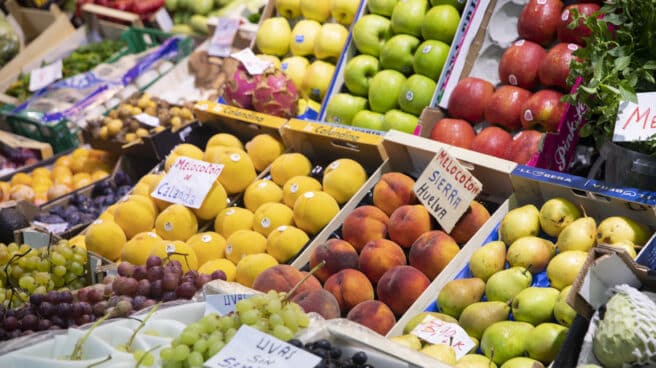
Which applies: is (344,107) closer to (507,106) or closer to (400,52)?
(400,52)

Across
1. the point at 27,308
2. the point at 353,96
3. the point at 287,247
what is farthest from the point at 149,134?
the point at 27,308

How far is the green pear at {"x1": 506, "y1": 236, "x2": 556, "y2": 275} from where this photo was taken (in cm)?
233

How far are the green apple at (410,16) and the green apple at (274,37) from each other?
0.81m

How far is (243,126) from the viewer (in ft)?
11.9

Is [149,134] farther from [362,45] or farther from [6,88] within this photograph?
[6,88]

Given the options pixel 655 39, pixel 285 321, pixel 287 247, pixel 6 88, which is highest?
pixel 655 39

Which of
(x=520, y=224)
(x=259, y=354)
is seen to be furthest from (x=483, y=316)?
(x=259, y=354)

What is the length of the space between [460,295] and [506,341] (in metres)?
0.29

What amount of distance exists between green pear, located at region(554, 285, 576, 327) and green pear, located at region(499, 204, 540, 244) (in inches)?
14.3

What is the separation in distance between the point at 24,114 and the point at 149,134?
148cm

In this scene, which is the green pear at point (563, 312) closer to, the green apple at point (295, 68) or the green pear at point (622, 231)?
the green pear at point (622, 231)

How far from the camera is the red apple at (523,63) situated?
3.09m

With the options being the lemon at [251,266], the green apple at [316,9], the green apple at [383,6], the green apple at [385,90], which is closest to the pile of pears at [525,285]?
the lemon at [251,266]

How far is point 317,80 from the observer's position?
402cm
